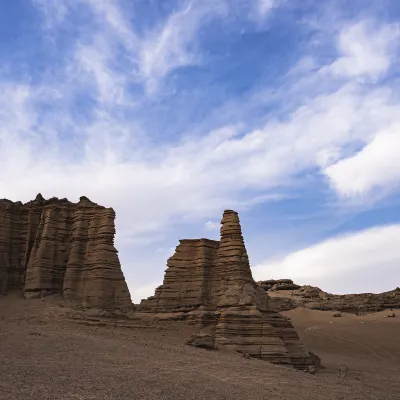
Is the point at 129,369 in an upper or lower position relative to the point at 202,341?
lower

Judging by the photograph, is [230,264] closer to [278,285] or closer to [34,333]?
[34,333]

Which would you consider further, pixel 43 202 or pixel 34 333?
pixel 43 202

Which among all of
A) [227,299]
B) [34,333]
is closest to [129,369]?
[34,333]

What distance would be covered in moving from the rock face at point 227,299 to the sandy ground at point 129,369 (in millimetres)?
1385

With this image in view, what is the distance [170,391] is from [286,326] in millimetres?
13945

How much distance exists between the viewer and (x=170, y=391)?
1405 cm

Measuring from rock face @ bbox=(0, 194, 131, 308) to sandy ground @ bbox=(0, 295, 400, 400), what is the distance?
170 cm

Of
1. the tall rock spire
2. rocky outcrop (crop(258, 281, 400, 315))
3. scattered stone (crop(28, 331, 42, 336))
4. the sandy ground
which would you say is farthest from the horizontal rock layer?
scattered stone (crop(28, 331, 42, 336))

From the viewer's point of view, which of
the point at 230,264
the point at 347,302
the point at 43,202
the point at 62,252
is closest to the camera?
the point at 230,264

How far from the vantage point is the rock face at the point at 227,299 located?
24812mm

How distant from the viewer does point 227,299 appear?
26594 mm

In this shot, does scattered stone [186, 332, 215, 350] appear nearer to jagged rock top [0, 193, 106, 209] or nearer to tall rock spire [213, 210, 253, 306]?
tall rock spire [213, 210, 253, 306]

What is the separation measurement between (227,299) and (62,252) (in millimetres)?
11496

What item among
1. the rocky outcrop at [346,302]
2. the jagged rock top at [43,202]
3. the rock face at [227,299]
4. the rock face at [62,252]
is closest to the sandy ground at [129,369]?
the rock face at [227,299]
